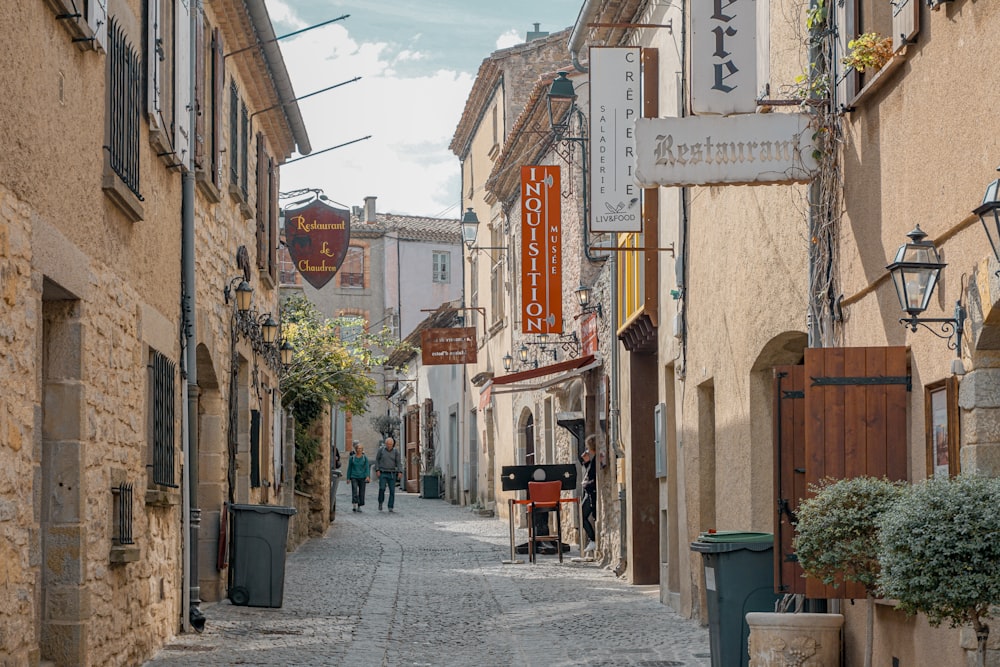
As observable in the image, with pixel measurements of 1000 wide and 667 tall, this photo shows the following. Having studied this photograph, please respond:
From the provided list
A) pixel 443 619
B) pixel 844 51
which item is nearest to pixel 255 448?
pixel 443 619

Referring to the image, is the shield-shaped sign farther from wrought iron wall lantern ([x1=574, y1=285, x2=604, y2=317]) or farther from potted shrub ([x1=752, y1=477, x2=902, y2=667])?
potted shrub ([x1=752, y1=477, x2=902, y2=667])

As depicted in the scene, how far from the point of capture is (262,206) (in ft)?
57.6

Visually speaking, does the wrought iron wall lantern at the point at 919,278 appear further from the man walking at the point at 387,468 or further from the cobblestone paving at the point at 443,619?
the man walking at the point at 387,468

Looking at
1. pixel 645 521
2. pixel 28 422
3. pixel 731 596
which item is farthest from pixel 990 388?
pixel 645 521

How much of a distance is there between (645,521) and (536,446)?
377 inches

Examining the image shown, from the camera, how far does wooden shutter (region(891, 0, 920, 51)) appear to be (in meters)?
7.01

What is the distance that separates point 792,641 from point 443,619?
5.35 meters

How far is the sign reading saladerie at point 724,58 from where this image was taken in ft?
29.5

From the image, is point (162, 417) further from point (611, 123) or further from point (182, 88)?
point (611, 123)

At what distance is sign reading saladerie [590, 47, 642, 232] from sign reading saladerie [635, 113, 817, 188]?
4420mm

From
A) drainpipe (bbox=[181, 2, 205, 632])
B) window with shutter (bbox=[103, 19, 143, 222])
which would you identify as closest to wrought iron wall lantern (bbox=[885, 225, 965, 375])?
window with shutter (bbox=[103, 19, 143, 222])

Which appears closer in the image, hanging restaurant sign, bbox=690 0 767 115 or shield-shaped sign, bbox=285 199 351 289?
hanging restaurant sign, bbox=690 0 767 115

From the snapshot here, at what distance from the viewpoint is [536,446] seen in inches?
985

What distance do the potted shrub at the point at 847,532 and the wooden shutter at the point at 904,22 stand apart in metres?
2.11
